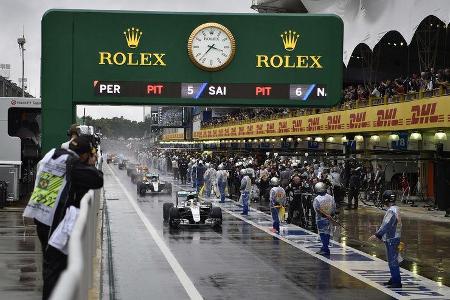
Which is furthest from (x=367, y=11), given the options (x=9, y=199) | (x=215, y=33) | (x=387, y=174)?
(x=215, y=33)

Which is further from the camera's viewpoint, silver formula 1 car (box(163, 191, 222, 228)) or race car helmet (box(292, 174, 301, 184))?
race car helmet (box(292, 174, 301, 184))

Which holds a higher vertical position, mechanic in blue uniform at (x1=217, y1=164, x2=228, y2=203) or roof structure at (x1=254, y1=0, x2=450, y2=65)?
roof structure at (x1=254, y1=0, x2=450, y2=65)

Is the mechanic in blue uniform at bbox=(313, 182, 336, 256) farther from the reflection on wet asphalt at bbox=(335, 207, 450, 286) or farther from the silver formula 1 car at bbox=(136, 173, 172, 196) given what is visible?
the silver formula 1 car at bbox=(136, 173, 172, 196)

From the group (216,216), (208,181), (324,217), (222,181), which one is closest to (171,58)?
(324,217)

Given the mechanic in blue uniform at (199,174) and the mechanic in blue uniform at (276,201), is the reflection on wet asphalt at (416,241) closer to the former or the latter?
the mechanic in blue uniform at (276,201)

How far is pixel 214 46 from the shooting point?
15.7 meters

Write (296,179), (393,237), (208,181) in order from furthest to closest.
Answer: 1. (208,181)
2. (296,179)
3. (393,237)

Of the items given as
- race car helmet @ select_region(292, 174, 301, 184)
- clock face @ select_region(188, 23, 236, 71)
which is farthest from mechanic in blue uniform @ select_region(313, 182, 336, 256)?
race car helmet @ select_region(292, 174, 301, 184)

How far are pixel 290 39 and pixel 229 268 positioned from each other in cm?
457

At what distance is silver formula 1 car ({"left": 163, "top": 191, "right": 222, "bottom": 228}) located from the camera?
2338cm

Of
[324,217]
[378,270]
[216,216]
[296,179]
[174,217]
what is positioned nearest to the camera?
[378,270]

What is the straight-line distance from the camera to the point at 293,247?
19.6 m

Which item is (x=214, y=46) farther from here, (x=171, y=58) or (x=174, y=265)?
(x=174, y=265)

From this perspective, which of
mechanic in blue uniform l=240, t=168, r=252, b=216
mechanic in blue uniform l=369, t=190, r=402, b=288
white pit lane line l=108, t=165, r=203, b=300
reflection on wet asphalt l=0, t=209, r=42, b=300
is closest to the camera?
reflection on wet asphalt l=0, t=209, r=42, b=300
